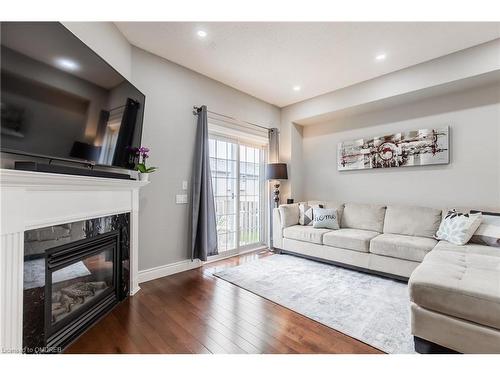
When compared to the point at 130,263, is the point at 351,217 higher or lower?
higher

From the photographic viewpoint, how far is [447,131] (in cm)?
317

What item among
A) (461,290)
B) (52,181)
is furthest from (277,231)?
(52,181)

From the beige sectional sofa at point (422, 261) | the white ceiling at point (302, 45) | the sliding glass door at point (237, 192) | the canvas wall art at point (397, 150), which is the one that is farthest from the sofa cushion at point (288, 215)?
the white ceiling at point (302, 45)

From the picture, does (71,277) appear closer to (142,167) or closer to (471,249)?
(142,167)

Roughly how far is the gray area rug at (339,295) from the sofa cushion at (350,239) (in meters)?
0.33

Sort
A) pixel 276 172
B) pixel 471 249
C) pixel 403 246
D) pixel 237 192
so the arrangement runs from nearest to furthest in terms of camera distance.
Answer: pixel 471 249 → pixel 403 246 → pixel 237 192 → pixel 276 172

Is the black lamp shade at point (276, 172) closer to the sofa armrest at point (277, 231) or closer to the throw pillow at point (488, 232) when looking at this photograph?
the sofa armrest at point (277, 231)

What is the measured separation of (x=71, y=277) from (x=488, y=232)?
158 inches

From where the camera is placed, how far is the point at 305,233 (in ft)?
11.7

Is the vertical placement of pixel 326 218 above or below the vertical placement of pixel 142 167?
below
